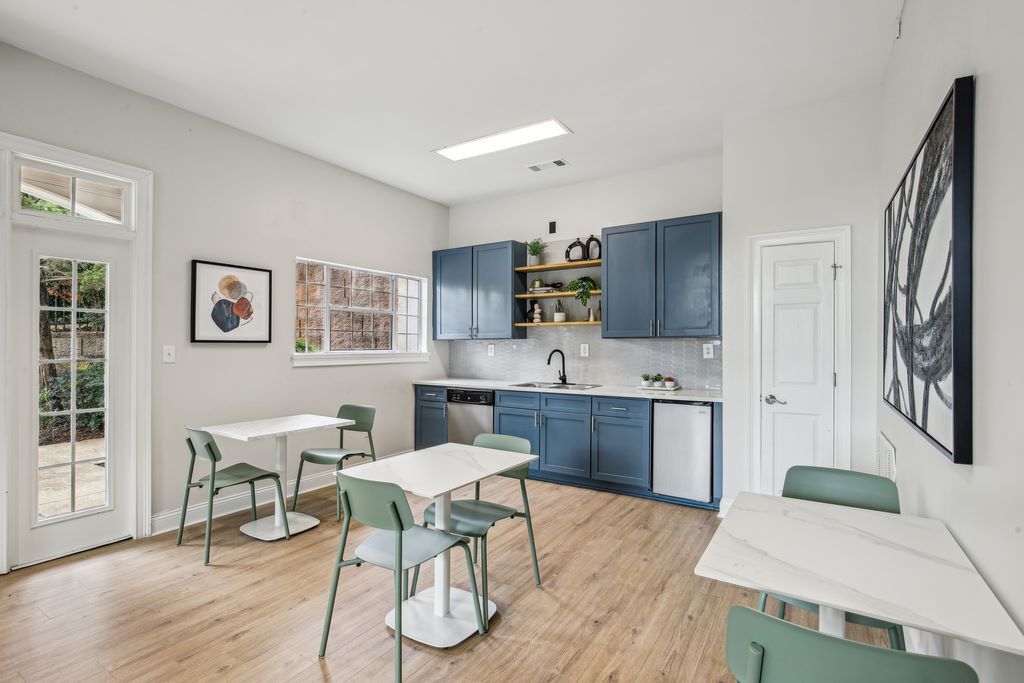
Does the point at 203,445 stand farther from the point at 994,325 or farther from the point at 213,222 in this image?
the point at 994,325

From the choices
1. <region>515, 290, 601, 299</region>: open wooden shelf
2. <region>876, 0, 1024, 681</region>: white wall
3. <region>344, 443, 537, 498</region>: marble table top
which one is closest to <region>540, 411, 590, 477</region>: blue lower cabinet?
<region>515, 290, 601, 299</region>: open wooden shelf

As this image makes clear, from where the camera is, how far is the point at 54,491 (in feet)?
10.0

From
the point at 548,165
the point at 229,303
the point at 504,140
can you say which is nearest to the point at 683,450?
the point at 548,165

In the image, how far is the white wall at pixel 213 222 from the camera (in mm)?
3094

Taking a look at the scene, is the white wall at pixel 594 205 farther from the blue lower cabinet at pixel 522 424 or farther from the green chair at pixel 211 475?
the green chair at pixel 211 475

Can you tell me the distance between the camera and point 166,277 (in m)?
3.52

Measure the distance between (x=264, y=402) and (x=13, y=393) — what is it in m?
1.51

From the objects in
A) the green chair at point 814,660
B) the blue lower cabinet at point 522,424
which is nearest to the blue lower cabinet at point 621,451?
the blue lower cabinet at point 522,424

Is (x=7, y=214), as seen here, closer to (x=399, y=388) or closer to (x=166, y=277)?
(x=166, y=277)

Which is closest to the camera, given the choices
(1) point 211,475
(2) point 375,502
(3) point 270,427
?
(2) point 375,502

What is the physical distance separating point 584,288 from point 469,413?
175 centimetres

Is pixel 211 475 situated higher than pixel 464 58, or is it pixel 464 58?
pixel 464 58

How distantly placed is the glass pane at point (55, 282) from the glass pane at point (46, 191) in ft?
0.99

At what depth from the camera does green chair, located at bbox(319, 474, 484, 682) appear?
193cm
